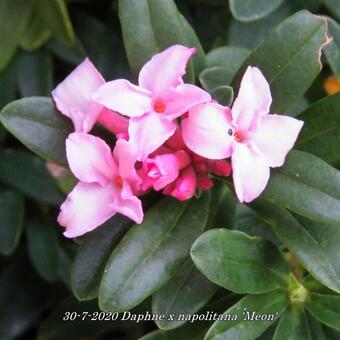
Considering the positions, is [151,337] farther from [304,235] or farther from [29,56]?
[29,56]

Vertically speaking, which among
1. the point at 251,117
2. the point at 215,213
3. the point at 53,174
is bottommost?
the point at 53,174

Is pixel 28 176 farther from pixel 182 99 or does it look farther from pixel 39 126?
pixel 182 99

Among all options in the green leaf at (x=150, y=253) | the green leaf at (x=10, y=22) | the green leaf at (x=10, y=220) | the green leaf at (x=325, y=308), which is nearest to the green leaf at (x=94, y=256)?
the green leaf at (x=150, y=253)

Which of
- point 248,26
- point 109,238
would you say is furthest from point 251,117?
point 248,26

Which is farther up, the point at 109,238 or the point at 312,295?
the point at 109,238

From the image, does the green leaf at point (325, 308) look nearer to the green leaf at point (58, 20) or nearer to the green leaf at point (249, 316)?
the green leaf at point (249, 316)

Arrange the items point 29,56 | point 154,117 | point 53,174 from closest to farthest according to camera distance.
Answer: point 154,117 < point 53,174 < point 29,56

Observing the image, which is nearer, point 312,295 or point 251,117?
point 251,117

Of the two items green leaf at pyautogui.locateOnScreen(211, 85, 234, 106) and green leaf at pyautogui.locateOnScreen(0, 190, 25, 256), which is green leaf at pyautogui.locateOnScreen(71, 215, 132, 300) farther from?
green leaf at pyautogui.locateOnScreen(0, 190, 25, 256)
